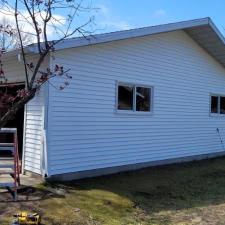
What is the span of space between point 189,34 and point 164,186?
6.79 m

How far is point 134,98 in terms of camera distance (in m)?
13.2

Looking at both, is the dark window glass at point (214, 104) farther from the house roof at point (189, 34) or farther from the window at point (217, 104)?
the house roof at point (189, 34)

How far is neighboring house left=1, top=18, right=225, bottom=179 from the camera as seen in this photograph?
10758mm

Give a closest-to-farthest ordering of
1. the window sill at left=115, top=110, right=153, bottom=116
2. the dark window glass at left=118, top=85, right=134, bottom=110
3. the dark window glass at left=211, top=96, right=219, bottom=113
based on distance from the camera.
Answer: the window sill at left=115, top=110, right=153, bottom=116 < the dark window glass at left=118, top=85, right=134, bottom=110 < the dark window glass at left=211, top=96, right=219, bottom=113

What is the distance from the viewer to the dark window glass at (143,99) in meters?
13.5

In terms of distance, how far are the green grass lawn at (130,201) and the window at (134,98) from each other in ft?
6.55

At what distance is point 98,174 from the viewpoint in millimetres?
11836

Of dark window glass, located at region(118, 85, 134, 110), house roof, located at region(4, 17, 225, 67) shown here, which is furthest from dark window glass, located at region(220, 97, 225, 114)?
dark window glass, located at region(118, 85, 134, 110)

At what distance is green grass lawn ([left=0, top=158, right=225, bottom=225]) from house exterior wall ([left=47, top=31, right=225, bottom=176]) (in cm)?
84

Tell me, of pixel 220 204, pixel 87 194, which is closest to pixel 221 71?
pixel 220 204

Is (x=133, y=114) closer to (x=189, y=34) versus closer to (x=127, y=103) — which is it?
(x=127, y=103)

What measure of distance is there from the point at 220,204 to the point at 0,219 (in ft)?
16.1

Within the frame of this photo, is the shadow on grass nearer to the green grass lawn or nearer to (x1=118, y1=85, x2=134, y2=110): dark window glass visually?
the green grass lawn

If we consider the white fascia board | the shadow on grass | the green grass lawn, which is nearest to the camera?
the green grass lawn
